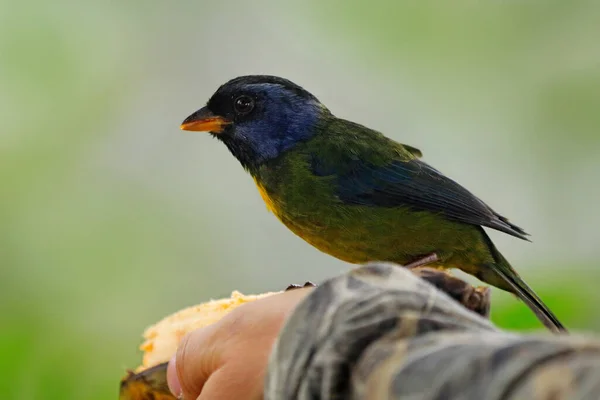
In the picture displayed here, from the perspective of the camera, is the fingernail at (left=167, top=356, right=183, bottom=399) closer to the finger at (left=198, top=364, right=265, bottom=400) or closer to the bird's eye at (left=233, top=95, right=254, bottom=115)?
the finger at (left=198, top=364, right=265, bottom=400)

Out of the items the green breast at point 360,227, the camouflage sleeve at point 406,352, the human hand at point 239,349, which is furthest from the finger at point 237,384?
the green breast at point 360,227

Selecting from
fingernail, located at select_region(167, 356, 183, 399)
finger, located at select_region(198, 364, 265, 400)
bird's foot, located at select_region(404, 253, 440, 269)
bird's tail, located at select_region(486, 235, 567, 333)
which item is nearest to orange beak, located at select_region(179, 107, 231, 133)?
bird's foot, located at select_region(404, 253, 440, 269)

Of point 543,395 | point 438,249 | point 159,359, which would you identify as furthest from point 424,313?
point 438,249

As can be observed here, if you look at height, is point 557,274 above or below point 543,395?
below

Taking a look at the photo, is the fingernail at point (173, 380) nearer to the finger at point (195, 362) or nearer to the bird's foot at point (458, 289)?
the finger at point (195, 362)

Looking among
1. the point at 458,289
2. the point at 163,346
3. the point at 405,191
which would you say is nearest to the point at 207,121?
the point at 405,191

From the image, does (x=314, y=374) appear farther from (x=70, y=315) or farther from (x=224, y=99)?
(x=70, y=315)

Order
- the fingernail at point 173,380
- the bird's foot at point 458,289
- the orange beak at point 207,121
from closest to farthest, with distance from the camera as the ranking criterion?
the bird's foot at point 458,289 → the fingernail at point 173,380 → the orange beak at point 207,121

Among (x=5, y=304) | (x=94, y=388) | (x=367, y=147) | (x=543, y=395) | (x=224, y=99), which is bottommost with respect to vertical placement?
(x=94, y=388)
